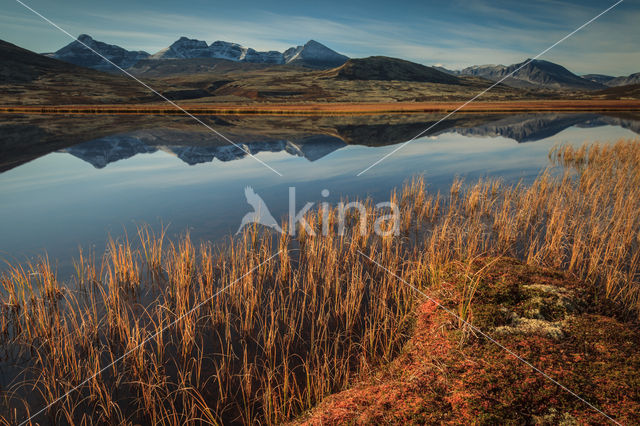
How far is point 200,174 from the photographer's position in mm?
19203

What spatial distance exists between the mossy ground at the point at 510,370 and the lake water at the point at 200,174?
7.48 meters

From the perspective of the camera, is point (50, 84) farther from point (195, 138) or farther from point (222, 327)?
point (222, 327)

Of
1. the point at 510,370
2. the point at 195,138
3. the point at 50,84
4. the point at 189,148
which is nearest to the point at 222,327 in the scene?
the point at 510,370

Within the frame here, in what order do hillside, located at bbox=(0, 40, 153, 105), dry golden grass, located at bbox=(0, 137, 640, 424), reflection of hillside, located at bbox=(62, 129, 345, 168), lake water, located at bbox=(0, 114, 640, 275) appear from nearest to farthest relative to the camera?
1. dry golden grass, located at bbox=(0, 137, 640, 424)
2. lake water, located at bbox=(0, 114, 640, 275)
3. reflection of hillside, located at bbox=(62, 129, 345, 168)
4. hillside, located at bbox=(0, 40, 153, 105)

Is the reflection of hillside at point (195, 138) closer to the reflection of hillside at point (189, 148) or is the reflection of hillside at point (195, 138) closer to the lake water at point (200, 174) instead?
the reflection of hillside at point (189, 148)

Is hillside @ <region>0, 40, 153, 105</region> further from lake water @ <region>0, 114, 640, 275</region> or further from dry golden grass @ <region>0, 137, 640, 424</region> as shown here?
dry golden grass @ <region>0, 137, 640, 424</region>

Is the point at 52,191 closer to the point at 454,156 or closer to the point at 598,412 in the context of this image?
the point at 598,412

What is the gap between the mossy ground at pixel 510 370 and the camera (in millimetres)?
2777

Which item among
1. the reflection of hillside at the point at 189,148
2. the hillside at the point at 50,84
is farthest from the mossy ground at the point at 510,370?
the hillside at the point at 50,84

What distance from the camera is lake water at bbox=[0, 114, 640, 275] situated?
11.1m

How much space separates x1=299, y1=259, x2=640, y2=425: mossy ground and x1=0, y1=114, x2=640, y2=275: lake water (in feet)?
24.5

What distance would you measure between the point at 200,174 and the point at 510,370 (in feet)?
61.4

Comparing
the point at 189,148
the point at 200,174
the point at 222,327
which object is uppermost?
the point at 189,148

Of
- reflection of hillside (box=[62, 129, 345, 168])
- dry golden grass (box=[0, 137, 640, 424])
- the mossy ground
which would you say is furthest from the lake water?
the mossy ground
